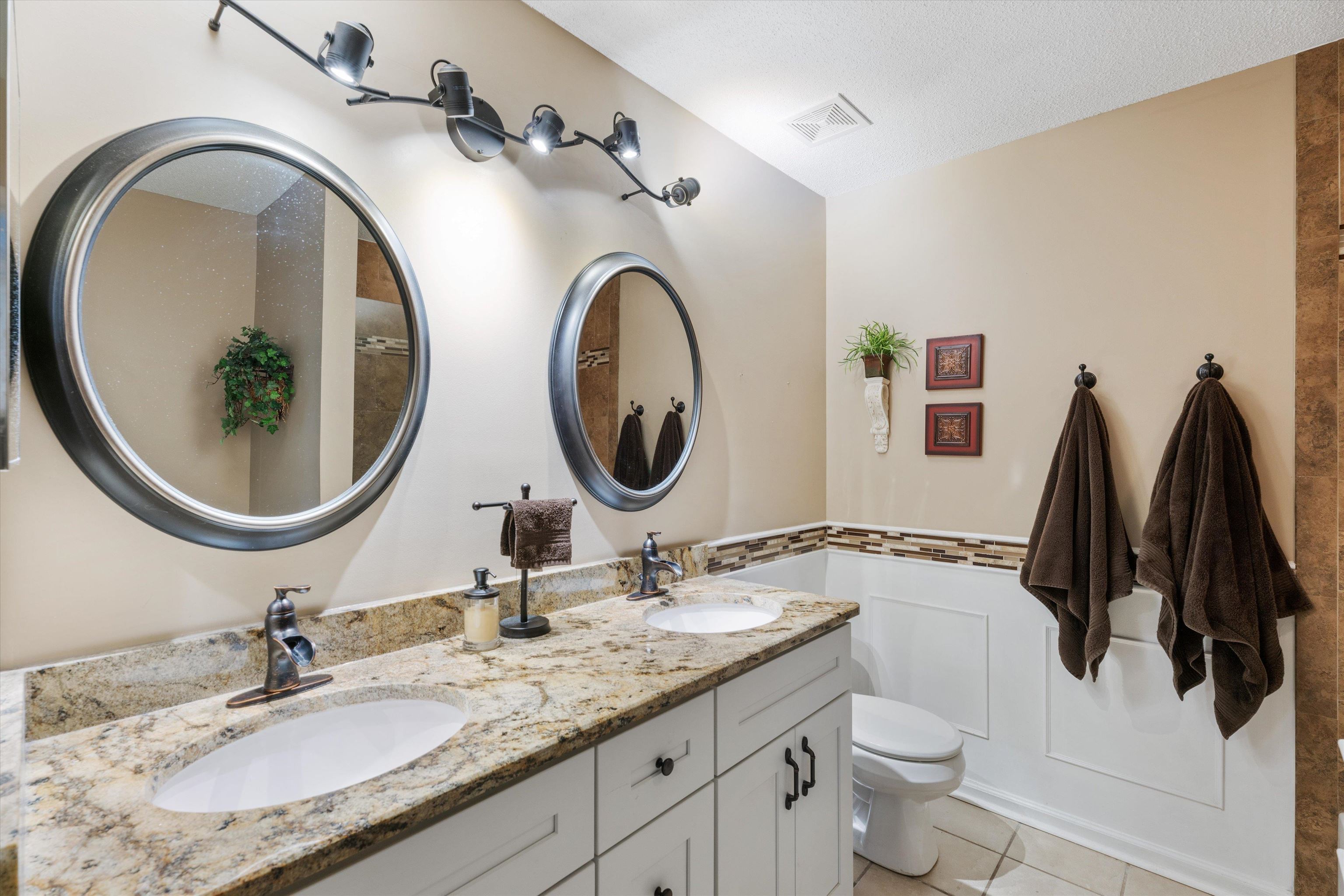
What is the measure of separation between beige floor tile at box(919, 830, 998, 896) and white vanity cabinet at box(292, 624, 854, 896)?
441mm

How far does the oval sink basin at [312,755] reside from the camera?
2.96 feet

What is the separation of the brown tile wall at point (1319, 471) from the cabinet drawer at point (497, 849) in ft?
6.84

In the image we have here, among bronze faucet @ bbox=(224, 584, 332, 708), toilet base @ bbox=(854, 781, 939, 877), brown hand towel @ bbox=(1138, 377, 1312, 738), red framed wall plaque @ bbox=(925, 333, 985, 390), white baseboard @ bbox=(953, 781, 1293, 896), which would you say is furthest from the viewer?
red framed wall plaque @ bbox=(925, 333, 985, 390)

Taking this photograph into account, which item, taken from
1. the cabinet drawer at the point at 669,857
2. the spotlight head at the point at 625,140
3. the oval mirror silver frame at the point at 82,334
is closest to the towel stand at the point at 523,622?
the oval mirror silver frame at the point at 82,334

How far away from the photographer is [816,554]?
2627 millimetres

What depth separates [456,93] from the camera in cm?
127

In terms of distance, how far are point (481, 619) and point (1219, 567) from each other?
2.00 metres

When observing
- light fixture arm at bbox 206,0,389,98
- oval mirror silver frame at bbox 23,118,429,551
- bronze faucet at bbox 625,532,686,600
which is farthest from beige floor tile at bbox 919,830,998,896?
light fixture arm at bbox 206,0,389,98

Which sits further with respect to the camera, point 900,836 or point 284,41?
point 900,836

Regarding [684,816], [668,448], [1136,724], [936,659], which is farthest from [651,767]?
[1136,724]

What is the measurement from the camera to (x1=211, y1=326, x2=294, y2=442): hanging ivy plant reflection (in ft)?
3.59

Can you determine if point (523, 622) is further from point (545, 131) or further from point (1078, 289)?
point (1078, 289)

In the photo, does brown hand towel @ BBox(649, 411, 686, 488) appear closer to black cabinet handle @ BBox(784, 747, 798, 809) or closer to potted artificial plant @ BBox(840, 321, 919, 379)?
black cabinet handle @ BBox(784, 747, 798, 809)

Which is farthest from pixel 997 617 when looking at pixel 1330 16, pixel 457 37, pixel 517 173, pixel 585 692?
pixel 457 37
